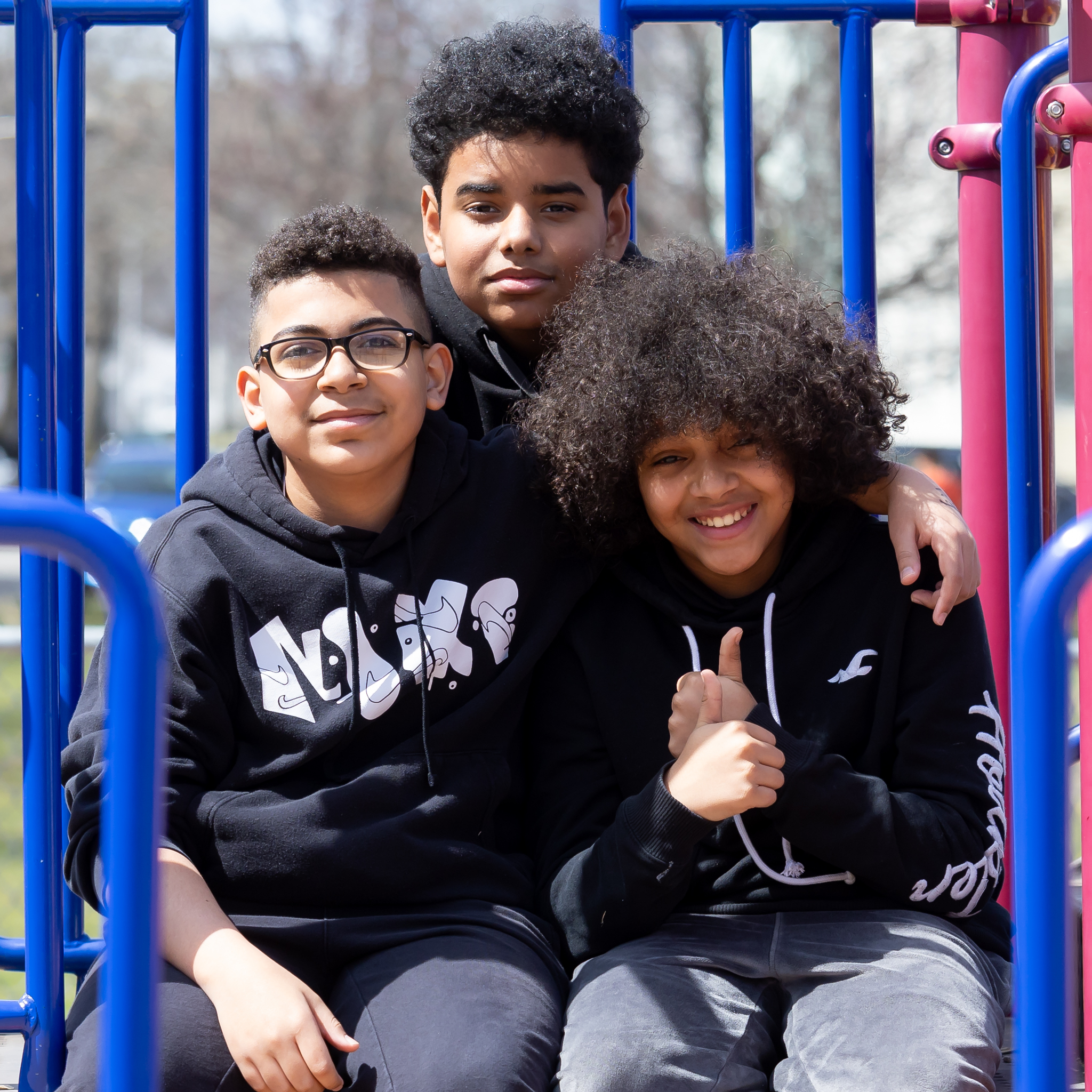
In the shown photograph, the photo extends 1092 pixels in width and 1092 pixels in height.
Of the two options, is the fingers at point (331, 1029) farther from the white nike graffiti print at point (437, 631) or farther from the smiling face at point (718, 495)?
the smiling face at point (718, 495)

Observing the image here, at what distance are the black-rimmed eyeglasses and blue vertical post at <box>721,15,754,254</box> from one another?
77 cm

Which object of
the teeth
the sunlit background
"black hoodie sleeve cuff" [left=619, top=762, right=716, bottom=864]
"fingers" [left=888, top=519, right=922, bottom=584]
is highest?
the sunlit background

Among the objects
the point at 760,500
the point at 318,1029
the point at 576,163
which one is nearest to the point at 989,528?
the point at 760,500

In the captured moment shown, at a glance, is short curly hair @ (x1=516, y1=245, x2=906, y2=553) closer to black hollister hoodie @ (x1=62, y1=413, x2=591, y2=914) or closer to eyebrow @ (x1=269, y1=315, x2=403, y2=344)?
black hollister hoodie @ (x1=62, y1=413, x2=591, y2=914)

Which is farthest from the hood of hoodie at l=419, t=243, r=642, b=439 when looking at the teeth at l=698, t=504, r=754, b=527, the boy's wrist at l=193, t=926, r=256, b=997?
the boy's wrist at l=193, t=926, r=256, b=997

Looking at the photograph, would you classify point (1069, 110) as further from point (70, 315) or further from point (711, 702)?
point (70, 315)

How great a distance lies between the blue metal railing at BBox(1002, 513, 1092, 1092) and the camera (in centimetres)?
114

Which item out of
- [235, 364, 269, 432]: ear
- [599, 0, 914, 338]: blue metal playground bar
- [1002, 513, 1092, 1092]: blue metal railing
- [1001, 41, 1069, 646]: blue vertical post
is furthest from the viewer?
[599, 0, 914, 338]: blue metal playground bar

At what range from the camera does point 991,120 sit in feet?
8.27

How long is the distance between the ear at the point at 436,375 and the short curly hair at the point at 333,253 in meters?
0.03

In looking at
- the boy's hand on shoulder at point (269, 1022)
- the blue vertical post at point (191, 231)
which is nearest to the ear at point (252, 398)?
the blue vertical post at point (191, 231)

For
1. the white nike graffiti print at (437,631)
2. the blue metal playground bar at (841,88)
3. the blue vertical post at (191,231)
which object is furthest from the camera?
the blue metal playground bar at (841,88)

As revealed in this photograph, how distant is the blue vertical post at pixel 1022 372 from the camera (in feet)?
7.59

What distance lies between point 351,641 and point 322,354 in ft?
1.44
